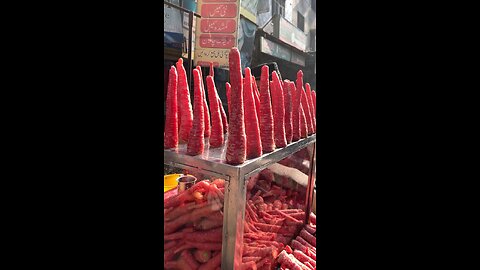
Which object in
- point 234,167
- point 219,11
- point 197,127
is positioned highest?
point 219,11

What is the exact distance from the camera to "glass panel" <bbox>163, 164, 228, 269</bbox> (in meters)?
1.35

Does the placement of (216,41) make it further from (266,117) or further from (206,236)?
(206,236)

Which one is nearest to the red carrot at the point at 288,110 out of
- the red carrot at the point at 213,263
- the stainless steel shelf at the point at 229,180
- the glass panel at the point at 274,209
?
the glass panel at the point at 274,209

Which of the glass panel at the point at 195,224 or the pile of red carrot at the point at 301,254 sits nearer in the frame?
the glass panel at the point at 195,224

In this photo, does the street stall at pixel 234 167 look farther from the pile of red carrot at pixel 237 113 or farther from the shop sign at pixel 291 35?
the shop sign at pixel 291 35

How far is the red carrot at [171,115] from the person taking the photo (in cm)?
134

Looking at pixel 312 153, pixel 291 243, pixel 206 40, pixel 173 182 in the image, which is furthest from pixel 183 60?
pixel 291 243

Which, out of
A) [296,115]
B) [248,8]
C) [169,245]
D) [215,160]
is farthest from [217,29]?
[169,245]

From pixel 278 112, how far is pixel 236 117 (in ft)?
1.34

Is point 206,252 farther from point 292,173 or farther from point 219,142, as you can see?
point 292,173

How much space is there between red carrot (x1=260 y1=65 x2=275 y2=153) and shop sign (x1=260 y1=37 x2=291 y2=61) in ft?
0.29

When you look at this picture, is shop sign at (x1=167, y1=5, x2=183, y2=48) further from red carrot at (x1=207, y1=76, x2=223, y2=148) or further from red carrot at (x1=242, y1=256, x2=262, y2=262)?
red carrot at (x1=242, y1=256, x2=262, y2=262)

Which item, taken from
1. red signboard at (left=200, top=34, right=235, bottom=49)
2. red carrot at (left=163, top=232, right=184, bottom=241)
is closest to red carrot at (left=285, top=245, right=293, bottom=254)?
red carrot at (left=163, top=232, right=184, bottom=241)

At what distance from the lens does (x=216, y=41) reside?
135cm
